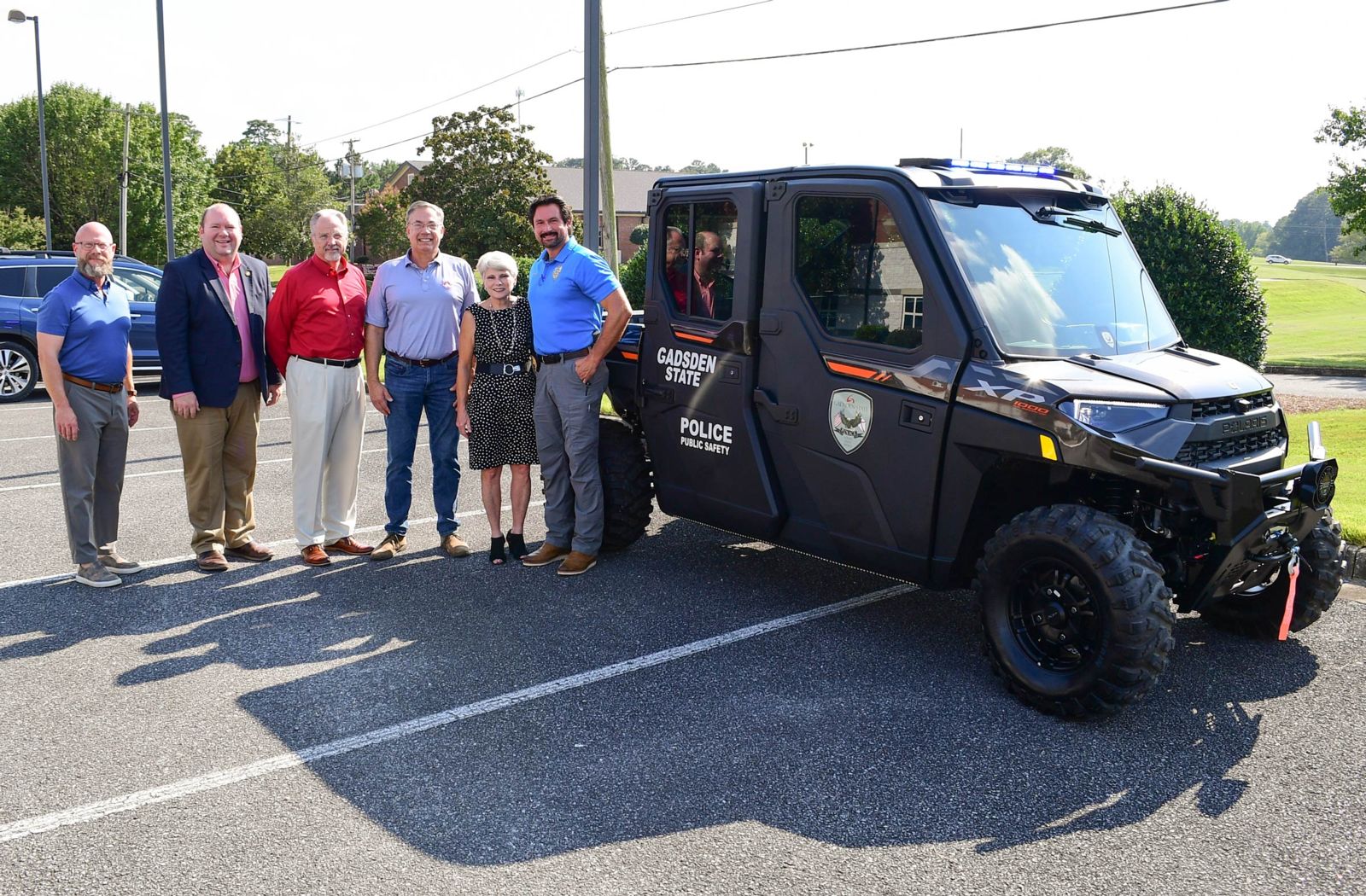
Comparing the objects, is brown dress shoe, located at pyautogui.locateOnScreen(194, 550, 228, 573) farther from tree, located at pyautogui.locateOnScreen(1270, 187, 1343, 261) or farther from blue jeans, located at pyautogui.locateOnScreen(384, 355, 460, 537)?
tree, located at pyautogui.locateOnScreen(1270, 187, 1343, 261)

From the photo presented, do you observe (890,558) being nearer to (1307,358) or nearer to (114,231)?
(1307,358)

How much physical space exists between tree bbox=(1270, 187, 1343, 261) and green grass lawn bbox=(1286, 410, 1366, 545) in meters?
170

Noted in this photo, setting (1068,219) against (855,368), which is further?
(1068,219)

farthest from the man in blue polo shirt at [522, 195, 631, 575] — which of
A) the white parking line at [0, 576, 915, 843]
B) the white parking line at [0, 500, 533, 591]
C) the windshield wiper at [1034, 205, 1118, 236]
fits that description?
the windshield wiper at [1034, 205, 1118, 236]

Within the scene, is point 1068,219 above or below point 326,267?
above

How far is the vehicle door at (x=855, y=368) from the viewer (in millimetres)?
4898

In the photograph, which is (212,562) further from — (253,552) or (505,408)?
(505,408)

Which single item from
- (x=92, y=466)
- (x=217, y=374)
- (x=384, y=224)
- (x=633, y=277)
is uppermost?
(x=384, y=224)

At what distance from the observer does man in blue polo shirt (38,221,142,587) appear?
6.02 metres

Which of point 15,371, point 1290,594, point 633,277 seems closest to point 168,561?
point 1290,594

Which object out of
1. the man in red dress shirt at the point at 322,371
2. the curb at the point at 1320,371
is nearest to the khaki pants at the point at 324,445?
the man in red dress shirt at the point at 322,371

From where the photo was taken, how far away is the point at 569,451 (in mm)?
6465

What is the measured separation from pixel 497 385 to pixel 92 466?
2.25 metres

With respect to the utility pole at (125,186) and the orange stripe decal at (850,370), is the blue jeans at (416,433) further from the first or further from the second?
the utility pole at (125,186)
